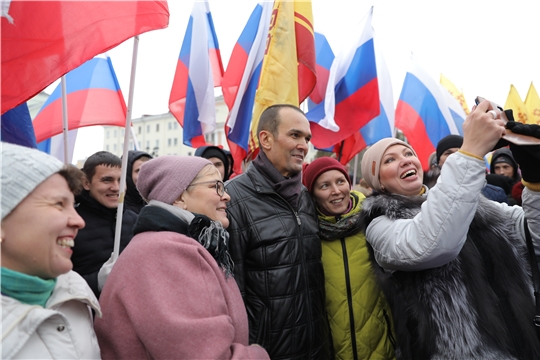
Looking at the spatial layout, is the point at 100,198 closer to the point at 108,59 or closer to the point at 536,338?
the point at 108,59

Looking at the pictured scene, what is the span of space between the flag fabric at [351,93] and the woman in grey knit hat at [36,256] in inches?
178

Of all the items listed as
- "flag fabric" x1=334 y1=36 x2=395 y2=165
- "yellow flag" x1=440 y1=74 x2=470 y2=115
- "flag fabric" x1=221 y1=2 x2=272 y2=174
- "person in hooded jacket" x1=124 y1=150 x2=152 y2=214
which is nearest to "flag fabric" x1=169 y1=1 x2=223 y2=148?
"flag fabric" x1=221 y1=2 x2=272 y2=174

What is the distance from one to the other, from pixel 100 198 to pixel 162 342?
2.43 meters

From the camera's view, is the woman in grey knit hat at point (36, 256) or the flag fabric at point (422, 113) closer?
the woman in grey knit hat at point (36, 256)

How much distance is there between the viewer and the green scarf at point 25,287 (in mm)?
1380

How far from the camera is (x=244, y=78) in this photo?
5203 millimetres

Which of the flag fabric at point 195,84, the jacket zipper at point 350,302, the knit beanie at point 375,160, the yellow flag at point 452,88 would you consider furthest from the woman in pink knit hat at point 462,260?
the yellow flag at point 452,88

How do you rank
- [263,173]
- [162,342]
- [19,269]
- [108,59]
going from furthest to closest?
[108,59]
[263,173]
[162,342]
[19,269]

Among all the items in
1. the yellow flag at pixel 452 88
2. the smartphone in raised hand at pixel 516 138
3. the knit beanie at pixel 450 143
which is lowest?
the knit beanie at pixel 450 143

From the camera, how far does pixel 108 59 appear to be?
5.58 meters

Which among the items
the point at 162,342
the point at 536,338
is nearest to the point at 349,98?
the point at 536,338

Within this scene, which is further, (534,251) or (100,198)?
(100,198)

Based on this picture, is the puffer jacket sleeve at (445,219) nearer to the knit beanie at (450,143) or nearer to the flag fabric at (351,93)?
the knit beanie at (450,143)

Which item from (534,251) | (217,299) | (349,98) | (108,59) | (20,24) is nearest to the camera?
(217,299)
